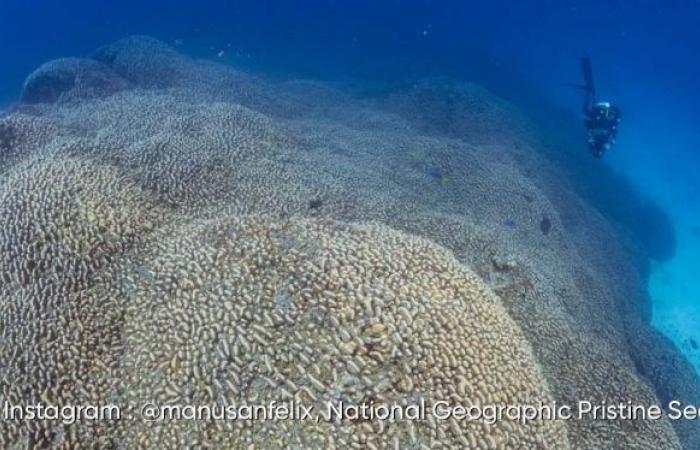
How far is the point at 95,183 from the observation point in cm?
519

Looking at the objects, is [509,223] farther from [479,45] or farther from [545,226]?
[479,45]

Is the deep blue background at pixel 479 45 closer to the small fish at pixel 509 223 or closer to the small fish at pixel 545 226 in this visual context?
the small fish at pixel 545 226

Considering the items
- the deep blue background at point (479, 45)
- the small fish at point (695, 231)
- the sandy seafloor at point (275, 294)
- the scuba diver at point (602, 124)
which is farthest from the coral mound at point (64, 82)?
the small fish at point (695, 231)

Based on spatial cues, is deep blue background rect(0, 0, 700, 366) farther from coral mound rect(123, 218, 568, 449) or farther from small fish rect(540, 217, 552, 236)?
coral mound rect(123, 218, 568, 449)

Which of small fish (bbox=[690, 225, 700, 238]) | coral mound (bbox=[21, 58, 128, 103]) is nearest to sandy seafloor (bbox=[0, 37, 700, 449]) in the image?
coral mound (bbox=[21, 58, 128, 103])

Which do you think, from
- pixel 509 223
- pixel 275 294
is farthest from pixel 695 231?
pixel 275 294

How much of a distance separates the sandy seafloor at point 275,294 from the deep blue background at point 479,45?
19327 millimetres

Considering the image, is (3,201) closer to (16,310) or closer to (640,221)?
(16,310)

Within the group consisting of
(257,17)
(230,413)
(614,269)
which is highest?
(257,17)

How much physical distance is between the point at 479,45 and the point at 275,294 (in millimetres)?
38158

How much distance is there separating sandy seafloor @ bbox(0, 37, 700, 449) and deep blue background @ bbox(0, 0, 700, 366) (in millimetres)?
19327

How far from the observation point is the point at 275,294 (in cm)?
368

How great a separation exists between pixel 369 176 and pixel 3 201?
200 inches

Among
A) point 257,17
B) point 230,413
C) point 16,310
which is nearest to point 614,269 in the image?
point 230,413
